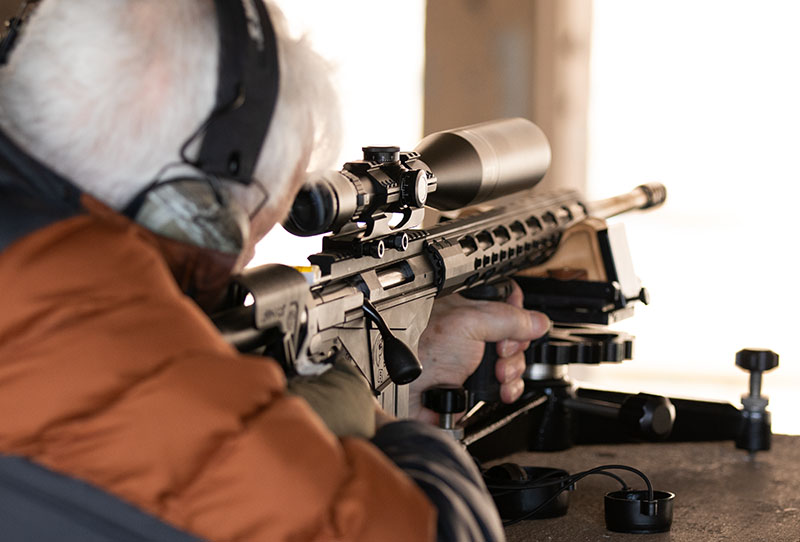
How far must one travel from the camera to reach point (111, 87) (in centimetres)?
53

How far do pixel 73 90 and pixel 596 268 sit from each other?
3.13ft

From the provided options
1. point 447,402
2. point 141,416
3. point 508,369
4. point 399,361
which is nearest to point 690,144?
point 508,369

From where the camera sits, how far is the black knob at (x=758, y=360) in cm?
135

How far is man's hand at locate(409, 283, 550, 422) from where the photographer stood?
1217 mm

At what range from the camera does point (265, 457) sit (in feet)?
1.52

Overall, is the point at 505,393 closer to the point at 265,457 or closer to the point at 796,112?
the point at 265,457

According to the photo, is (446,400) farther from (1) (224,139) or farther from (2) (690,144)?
(2) (690,144)

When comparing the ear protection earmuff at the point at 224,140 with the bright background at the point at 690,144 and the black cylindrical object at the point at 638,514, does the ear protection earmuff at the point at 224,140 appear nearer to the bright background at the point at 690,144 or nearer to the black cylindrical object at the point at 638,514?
the black cylindrical object at the point at 638,514

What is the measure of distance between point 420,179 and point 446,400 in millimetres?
260

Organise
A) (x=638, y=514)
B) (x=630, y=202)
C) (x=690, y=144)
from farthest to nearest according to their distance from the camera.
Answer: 1. (x=690, y=144)
2. (x=630, y=202)
3. (x=638, y=514)

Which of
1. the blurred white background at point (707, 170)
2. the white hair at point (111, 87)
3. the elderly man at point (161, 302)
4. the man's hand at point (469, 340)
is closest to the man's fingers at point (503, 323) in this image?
the man's hand at point (469, 340)

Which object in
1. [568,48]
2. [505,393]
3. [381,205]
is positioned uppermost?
[568,48]

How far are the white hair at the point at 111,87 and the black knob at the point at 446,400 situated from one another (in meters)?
0.57

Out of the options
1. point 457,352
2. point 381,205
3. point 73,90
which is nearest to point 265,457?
point 73,90
